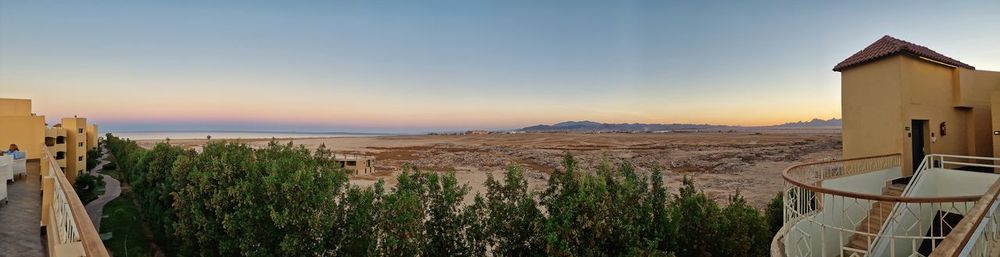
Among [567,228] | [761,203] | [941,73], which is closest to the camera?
[567,228]

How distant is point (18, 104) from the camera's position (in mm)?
24656

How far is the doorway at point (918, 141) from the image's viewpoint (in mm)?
13867

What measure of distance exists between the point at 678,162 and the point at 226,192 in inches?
1609

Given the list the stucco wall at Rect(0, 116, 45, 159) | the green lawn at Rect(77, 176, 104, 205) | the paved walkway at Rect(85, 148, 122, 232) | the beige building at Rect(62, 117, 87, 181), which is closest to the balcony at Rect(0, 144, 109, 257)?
the paved walkway at Rect(85, 148, 122, 232)

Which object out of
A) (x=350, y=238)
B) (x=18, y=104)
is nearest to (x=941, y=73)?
(x=350, y=238)

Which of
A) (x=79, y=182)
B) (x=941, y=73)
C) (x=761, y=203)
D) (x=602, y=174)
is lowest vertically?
(x=761, y=203)

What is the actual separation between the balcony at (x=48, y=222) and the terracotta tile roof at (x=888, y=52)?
18.5 metres

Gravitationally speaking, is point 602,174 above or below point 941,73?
below

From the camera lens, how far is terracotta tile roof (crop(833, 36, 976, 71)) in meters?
13.2

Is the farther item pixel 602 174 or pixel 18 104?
pixel 18 104

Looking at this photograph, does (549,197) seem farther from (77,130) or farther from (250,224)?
(77,130)

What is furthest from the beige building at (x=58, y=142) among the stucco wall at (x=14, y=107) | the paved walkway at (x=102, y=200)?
the paved walkway at (x=102, y=200)

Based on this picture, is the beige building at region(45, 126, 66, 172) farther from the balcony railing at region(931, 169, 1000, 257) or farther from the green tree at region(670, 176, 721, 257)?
the balcony railing at region(931, 169, 1000, 257)

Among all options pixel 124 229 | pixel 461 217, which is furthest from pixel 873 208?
pixel 124 229
